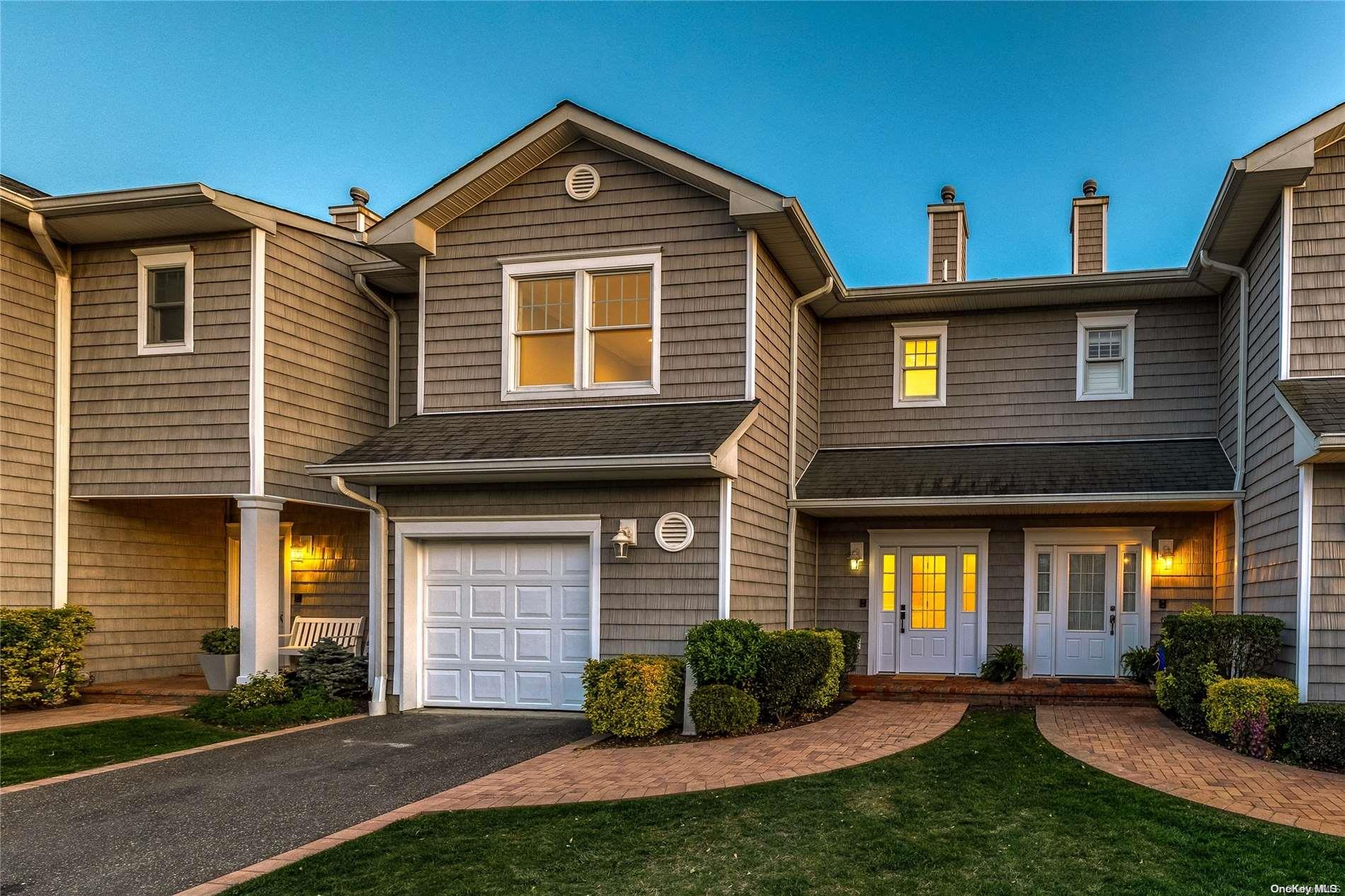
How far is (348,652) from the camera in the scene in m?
11.4

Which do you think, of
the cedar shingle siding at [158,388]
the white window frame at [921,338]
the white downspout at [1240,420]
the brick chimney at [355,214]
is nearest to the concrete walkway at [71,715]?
the cedar shingle siding at [158,388]

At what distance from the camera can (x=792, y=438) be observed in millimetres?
12273

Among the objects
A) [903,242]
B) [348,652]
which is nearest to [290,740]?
[348,652]

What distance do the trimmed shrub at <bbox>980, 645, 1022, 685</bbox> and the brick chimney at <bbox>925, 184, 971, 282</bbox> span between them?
221 inches

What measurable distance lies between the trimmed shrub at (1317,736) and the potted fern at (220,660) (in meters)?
11.4

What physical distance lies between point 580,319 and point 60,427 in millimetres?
6702

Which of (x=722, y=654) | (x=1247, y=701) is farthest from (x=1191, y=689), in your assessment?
(x=722, y=654)

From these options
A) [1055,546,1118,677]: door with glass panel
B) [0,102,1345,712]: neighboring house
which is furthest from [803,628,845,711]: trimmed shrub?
[1055,546,1118,677]: door with glass panel

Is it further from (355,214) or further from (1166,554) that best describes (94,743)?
(1166,554)

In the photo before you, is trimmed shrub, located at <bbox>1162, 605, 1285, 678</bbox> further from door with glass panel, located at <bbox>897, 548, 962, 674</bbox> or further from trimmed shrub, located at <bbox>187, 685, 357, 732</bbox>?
trimmed shrub, located at <bbox>187, 685, 357, 732</bbox>

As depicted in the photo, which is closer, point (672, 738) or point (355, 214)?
point (672, 738)

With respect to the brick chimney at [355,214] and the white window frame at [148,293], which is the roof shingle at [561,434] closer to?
the white window frame at [148,293]

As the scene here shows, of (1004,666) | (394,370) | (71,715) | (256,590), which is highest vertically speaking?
(394,370)

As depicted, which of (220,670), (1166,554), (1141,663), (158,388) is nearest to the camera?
(158,388)
